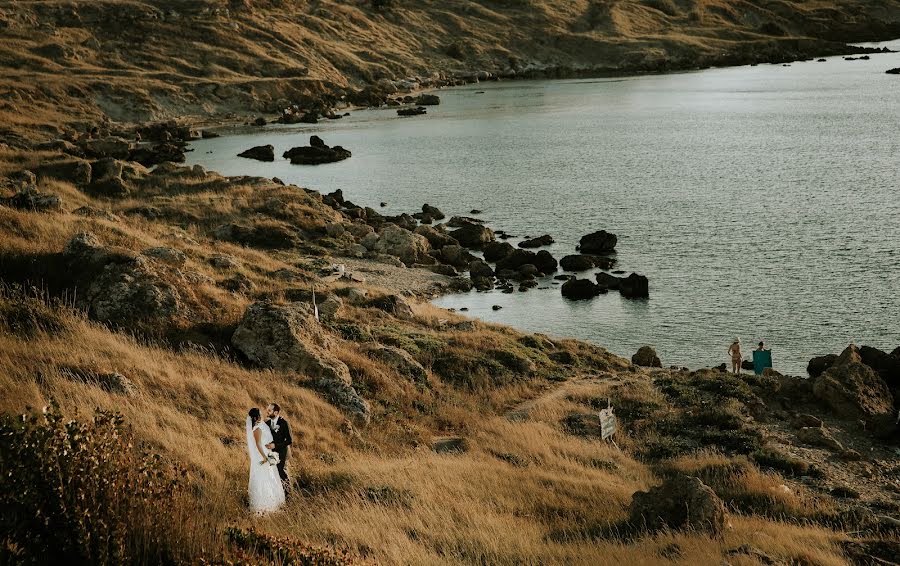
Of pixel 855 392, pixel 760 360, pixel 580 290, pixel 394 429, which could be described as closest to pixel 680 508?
pixel 394 429

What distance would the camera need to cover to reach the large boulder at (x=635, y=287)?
44594 millimetres

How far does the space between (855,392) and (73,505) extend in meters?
26.3

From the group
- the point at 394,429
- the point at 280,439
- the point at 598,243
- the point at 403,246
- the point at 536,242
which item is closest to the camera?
the point at 280,439

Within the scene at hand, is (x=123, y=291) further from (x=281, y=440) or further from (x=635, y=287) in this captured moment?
(x=635, y=287)

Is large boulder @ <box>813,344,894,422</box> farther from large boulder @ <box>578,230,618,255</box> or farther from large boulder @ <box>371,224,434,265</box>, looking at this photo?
large boulder @ <box>371,224,434,265</box>

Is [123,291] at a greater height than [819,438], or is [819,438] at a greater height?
[123,291]

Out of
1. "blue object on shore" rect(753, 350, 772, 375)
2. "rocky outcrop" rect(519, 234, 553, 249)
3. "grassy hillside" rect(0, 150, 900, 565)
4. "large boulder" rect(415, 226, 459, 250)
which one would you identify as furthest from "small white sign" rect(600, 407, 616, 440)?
"large boulder" rect(415, 226, 459, 250)

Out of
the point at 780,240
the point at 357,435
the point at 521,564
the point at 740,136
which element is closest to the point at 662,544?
the point at 521,564

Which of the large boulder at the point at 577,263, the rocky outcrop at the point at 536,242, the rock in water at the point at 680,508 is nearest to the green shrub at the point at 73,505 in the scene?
the rock in water at the point at 680,508

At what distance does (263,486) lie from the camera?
12.7 meters

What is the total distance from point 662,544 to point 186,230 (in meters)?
37.4

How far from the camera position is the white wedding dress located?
41.4 ft

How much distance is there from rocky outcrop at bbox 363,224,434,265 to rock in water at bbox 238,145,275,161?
4122 centimetres

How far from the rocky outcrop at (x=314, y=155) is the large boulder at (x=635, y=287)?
52660mm
